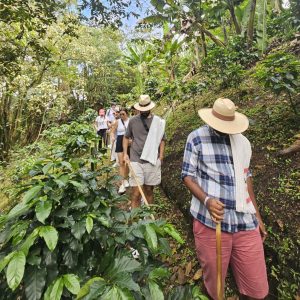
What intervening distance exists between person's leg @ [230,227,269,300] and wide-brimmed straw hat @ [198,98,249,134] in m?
0.83

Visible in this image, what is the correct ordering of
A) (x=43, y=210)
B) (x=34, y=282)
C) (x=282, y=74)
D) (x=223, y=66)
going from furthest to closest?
(x=223, y=66), (x=282, y=74), (x=43, y=210), (x=34, y=282)

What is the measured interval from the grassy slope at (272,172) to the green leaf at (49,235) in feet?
7.08

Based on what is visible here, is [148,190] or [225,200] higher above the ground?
[225,200]

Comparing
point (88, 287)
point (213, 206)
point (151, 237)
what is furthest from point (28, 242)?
point (213, 206)

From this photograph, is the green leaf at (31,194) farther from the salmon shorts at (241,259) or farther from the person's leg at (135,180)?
the person's leg at (135,180)

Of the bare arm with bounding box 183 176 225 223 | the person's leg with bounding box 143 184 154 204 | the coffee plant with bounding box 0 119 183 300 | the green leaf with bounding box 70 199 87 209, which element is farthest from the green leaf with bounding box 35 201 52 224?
the person's leg with bounding box 143 184 154 204

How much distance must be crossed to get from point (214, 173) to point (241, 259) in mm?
714

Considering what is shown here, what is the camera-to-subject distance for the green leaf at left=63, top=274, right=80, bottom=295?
1.39 m

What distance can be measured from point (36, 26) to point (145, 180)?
3058mm

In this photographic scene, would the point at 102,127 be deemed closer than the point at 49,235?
No

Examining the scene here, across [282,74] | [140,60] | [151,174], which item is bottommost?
[151,174]

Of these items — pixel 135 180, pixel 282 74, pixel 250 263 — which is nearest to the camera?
pixel 250 263

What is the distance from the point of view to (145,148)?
13.8 ft

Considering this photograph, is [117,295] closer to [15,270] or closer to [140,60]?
[15,270]
